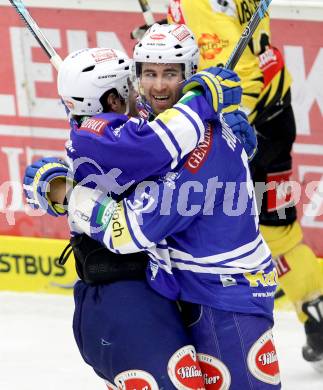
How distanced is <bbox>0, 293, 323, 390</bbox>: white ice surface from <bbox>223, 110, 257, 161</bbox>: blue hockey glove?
1.58 meters

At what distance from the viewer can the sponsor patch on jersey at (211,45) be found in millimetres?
4969

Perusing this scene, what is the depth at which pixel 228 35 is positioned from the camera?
4969 millimetres

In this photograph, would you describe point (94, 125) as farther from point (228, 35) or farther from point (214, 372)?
point (228, 35)

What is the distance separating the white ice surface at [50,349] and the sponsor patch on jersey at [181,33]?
1.87 m

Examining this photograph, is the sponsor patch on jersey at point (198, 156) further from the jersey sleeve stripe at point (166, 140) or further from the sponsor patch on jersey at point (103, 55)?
the sponsor patch on jersey at point (103, 55)

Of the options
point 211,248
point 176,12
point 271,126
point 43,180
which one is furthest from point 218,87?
point 271,126

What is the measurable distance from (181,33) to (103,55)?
0.27 m

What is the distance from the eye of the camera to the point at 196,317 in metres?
3.57

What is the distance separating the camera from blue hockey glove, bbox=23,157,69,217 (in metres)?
Result: 3.56

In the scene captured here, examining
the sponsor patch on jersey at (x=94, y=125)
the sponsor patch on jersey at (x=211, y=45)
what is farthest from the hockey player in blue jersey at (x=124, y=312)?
the sponsor patch on jersey at (x=211, y=45)

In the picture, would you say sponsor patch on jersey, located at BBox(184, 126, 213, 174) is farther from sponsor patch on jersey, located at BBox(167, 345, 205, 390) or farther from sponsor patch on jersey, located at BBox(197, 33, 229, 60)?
sponsor patch on jersey, located at BBox(197, 33, 229, 60)

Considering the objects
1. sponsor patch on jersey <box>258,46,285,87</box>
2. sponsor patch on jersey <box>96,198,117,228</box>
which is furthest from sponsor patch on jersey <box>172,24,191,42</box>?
sponsor patch on jersey <box>258,46,285,87</box>

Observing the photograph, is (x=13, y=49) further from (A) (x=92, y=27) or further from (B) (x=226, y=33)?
(B) (x=226, y=33)

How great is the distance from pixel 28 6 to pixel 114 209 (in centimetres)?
267
